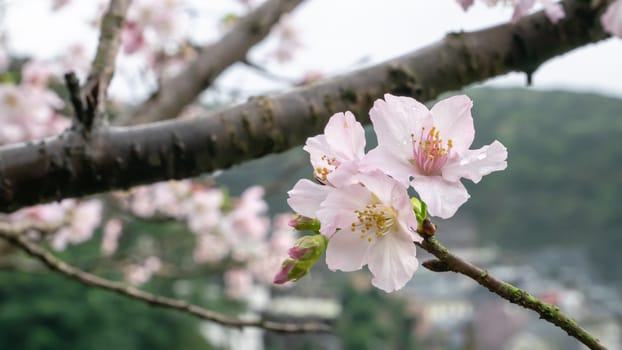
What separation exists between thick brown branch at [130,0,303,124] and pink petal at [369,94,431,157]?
29.1 inches

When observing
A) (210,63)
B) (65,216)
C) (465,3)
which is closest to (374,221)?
(465,3)

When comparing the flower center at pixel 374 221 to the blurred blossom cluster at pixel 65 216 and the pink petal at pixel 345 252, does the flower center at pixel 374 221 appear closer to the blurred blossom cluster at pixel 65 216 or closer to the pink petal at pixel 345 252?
the pink petal at pixel 345 252

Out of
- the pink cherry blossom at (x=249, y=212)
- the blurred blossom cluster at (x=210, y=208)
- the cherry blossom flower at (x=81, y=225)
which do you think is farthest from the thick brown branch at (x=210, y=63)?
the pink cherry blossom at (x=249, y=212)

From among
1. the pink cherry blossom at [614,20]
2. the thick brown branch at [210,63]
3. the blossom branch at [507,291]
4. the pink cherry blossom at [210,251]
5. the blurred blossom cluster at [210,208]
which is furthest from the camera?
the pink cherry blossom at [210,251]

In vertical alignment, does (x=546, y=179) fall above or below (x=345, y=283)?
below

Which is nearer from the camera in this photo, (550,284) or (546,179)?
(550,284)

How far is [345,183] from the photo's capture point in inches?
8.7

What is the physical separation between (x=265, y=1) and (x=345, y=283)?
875 centimetres

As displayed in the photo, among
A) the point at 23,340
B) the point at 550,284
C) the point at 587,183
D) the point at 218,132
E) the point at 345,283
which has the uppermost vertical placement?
the point at 218,132

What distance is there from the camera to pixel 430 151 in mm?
237

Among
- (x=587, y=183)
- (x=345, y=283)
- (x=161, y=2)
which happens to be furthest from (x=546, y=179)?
(x=161, y=2)

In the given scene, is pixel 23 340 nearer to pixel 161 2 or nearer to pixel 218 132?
pixel 161 2

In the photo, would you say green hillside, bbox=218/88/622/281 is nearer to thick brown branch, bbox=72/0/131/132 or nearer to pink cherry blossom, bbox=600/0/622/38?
thick brown branch, bbox=72/0/131/132

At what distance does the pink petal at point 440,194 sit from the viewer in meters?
0.21
